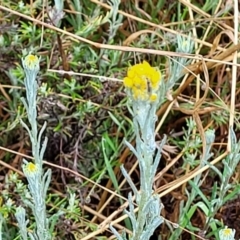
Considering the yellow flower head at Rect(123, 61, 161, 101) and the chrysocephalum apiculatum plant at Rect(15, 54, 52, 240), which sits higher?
the yellow flower head at Rect(123, 61, 161, 101)

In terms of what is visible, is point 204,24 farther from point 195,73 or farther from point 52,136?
point 52,136

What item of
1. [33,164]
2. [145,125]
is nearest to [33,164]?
[33,164]

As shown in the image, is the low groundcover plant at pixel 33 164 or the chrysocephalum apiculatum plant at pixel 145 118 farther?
the low groundcover plant at pixel 33 164

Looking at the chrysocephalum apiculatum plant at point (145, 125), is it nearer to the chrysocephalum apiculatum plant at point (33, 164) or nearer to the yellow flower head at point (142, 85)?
the yellow flower head at point (142, 85)

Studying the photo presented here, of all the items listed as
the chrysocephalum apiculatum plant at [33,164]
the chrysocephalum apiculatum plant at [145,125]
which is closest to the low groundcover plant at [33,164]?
the chrysocephalum apiculatum plant at [33,164]

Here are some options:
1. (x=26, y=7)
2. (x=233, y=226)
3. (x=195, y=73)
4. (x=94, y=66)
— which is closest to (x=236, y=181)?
(x=233, y=226)

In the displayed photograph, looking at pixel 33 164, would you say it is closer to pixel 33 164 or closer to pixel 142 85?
pixel 33 164

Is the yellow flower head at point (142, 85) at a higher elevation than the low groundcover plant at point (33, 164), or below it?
higher

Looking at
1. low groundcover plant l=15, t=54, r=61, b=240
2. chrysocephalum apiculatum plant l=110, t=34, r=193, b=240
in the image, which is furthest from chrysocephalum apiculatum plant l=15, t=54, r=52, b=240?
chrysocephalum apiculatum plant l=110, t=34, r=193, b=240

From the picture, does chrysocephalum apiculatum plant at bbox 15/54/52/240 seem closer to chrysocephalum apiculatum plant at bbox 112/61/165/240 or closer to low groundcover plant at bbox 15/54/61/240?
low groundcover plant at bbox 15/54/61/240

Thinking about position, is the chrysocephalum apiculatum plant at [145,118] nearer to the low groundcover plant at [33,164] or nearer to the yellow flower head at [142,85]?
the yellow flower head at [142,85]

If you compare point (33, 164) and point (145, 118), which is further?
point (33, 164)
